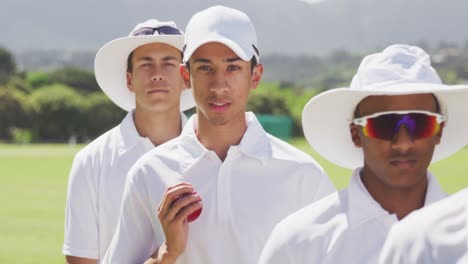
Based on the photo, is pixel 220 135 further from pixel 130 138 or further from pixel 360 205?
pixel 130 138

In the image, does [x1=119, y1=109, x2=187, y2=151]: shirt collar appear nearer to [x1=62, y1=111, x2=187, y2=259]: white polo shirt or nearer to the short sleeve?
[x1=62, y1=111, x2=187, y2=259]: white polo shirt

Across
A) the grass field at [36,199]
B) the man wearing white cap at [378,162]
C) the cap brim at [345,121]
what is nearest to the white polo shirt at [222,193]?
the cap brim at [345,121]

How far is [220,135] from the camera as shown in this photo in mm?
4191

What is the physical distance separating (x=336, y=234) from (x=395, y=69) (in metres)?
0.57

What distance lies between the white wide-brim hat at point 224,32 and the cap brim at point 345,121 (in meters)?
0.42

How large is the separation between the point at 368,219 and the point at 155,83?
246 cm

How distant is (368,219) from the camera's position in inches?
121

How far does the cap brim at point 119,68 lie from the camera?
5.57 metres

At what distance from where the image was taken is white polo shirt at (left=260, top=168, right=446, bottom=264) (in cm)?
306

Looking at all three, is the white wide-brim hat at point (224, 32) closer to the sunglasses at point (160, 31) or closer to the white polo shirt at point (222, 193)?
the white polo shirt at point (222, 193)

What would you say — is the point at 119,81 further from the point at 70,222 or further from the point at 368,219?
the point at 368,219

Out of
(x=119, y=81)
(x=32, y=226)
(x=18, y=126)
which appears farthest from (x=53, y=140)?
(x=119, y=81)

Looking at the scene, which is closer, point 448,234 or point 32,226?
point 448,234

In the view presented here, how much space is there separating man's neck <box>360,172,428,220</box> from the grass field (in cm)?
1376
